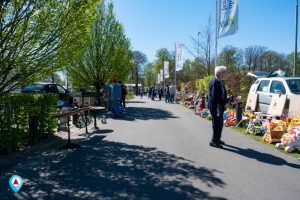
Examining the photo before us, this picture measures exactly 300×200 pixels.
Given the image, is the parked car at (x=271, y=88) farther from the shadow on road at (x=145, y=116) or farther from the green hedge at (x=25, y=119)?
the green hedge at (x=25, y=119)

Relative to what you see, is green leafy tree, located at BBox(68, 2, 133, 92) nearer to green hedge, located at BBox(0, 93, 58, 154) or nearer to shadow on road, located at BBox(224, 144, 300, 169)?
green hedge, located at BBox(0, 93, 58, 154)

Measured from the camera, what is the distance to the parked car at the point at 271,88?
38.1ft

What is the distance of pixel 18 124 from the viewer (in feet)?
25.5

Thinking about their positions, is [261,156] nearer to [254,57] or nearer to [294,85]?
[294,85]

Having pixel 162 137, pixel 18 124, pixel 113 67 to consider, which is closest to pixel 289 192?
pixel 162 137

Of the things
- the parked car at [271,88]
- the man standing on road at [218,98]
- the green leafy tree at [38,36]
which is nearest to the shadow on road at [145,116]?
the parked car at [271,88]

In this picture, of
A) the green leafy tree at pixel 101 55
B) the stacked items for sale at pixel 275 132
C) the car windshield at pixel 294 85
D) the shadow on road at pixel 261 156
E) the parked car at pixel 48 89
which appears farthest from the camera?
the green leafy tree at pixel 101 55

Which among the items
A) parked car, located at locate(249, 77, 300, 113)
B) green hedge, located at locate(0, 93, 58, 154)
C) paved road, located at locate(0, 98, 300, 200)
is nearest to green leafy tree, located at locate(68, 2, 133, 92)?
parked car, located at locate(249, 77, 300, 113)

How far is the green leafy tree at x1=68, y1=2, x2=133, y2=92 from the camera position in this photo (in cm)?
2284

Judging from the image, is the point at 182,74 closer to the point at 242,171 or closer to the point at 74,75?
the point at 74,75

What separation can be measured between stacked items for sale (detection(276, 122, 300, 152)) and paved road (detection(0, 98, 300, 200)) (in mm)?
358

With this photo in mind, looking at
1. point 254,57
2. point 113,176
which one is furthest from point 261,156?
point 254,57

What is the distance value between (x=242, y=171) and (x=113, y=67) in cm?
1886

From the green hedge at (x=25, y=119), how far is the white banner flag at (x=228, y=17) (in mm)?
9678
